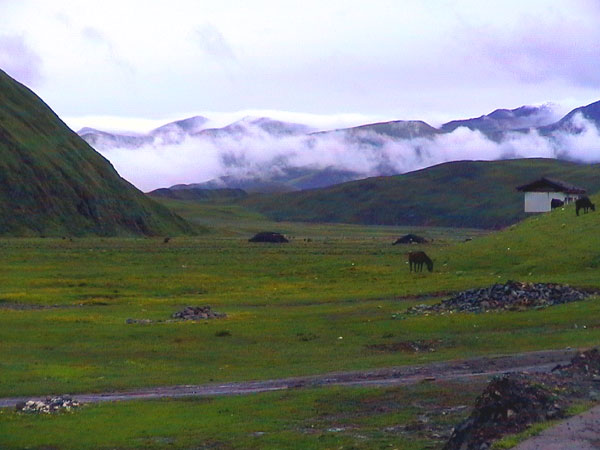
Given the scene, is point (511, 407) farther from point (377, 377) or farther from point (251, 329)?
point (251, 329)

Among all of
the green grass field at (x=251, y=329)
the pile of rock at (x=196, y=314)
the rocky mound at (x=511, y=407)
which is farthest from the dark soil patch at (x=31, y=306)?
the rocky mound at (x=511, y=407)

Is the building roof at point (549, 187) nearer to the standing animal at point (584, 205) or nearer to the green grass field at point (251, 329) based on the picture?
the green grass field at point (251, 329)

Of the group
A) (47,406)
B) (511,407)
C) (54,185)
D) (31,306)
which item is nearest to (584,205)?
(31,306)

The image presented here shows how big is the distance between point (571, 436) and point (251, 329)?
2413 centimetres

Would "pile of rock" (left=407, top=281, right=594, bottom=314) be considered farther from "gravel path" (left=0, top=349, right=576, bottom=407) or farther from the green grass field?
"gravel path" (left=0, top=349, right=576, bottom=407)

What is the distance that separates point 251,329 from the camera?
124 feet

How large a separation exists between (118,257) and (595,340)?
64.0m

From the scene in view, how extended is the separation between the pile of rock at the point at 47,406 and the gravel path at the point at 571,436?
449 inches

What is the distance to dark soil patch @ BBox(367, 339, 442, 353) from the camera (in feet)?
103

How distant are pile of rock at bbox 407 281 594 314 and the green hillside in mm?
103744

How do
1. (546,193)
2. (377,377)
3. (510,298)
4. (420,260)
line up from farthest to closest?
(546,193), (420,260), (510,298), (377,377)

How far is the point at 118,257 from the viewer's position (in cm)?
8831

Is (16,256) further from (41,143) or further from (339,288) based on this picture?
(41,143)

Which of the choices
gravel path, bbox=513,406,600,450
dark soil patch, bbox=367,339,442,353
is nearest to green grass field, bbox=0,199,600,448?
dark soil patch, bbox=367,339,442,353
